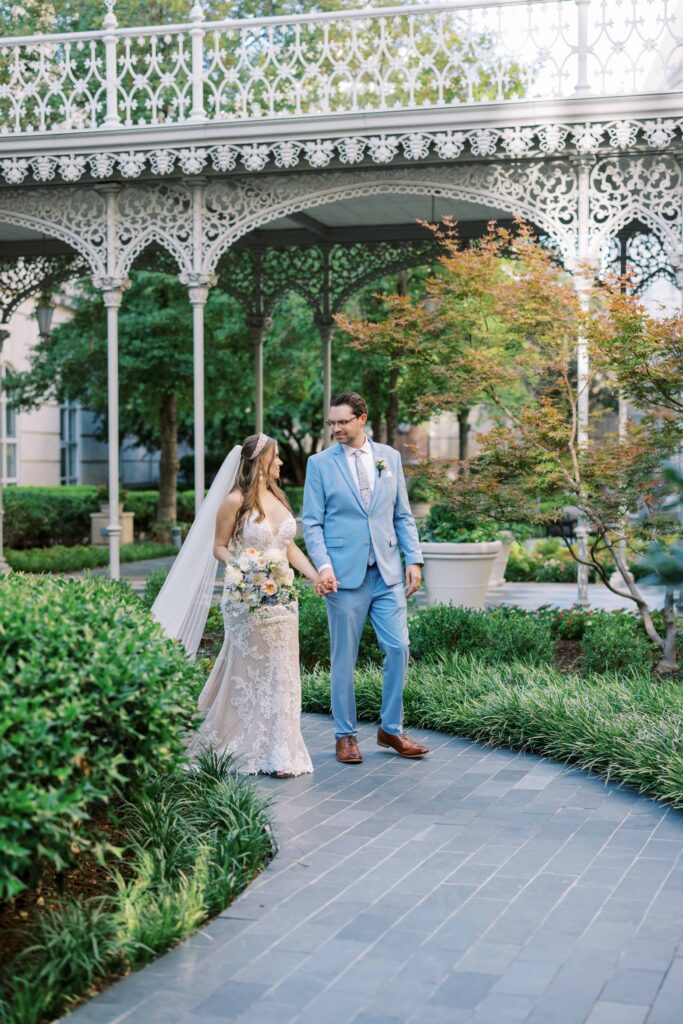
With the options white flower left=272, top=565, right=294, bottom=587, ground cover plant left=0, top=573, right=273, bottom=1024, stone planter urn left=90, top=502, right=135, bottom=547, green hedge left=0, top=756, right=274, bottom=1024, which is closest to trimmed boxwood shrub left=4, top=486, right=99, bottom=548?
stone planter urn left=90, top=502, right=135, bottom=547

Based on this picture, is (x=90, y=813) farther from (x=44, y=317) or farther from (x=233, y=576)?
(x=44, y=317)

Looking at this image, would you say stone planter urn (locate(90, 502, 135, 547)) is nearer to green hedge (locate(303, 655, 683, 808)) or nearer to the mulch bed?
green hedge (locate(303, 655, 683, 808))

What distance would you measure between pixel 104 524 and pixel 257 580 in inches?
679

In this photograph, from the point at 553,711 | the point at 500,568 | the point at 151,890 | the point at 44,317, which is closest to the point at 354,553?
the point at 553,711

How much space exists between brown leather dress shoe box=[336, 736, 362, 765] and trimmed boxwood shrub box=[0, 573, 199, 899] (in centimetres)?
233

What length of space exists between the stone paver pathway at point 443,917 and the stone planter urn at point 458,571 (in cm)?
507

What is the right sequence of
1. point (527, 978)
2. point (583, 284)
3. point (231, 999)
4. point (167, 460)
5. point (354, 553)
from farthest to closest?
point (167, 460) → point (583, 284) → point (354, 553) → point (527, 978) → point (231, 999)

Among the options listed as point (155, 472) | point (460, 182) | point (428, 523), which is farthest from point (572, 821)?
point (155, 472)

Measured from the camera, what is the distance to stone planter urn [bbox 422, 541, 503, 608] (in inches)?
460

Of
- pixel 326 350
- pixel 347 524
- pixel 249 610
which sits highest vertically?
pixel 326 350

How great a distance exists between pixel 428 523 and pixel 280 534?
5.48m

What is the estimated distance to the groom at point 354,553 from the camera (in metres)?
6.93

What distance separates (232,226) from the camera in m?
12.5

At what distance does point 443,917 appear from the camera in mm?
4570
